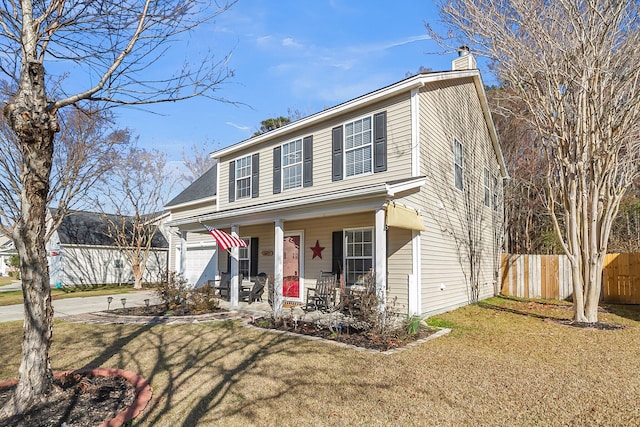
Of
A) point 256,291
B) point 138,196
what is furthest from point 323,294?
point 138,196

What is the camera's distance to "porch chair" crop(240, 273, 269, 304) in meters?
11.6

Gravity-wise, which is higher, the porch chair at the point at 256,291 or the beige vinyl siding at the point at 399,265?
the beige vinyl siding at the point at 399,265

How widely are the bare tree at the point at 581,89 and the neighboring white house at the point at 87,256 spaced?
1893 cm

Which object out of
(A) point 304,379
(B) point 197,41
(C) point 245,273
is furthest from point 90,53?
(C) point 245,273

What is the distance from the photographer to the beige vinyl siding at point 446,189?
9.58 metres

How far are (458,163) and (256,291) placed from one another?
7277 millimetres

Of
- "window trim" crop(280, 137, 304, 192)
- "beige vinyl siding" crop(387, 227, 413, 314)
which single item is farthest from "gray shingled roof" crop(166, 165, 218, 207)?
"beige vinyl siding" crop(387, 227, 413, 314)

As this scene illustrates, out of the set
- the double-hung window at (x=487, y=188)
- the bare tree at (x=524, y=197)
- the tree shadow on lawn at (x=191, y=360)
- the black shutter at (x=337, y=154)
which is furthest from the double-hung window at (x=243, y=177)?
the bare tree at (x=524, y=197)

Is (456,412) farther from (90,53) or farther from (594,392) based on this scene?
(90,53)

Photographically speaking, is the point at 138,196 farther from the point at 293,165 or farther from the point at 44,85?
the point at 44,85

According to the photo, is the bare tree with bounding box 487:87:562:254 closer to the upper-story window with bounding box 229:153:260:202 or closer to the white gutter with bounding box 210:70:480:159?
the white gutter with bounding box 210:70:480:159

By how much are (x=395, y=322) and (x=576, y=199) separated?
19.0 feet

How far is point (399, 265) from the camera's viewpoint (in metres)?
9.08

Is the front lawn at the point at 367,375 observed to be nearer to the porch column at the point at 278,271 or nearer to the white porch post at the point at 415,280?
the porch column at the point at 278,271
